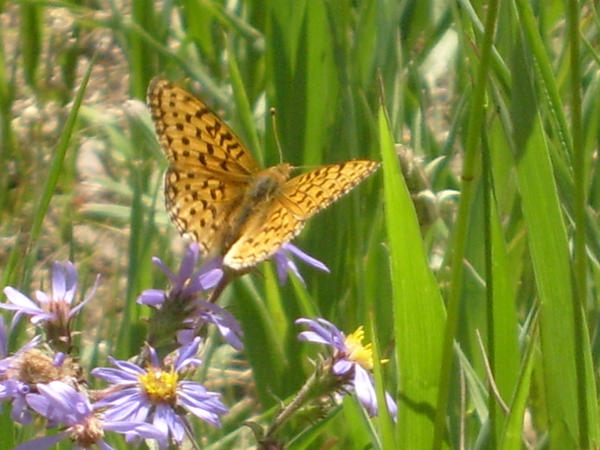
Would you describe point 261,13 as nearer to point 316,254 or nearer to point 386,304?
point 316,254

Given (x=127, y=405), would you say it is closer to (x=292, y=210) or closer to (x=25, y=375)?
(x=25, y=375)

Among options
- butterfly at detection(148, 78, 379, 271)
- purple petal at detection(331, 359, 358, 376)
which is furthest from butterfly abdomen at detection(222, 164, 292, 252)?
purple petal at detection(331, 359, 358, 376)

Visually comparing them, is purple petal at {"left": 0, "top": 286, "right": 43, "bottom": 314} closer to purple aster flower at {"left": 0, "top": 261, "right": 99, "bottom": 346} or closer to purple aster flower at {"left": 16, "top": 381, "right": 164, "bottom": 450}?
purple aster flower at {"left": 0, "top": 261, "right": 99, "bottom": 346}

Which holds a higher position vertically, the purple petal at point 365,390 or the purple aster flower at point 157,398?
the purple aster flower at point 157,398

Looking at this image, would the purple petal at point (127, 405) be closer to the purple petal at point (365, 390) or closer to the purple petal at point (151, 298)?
the purple petal at point (151, 298)

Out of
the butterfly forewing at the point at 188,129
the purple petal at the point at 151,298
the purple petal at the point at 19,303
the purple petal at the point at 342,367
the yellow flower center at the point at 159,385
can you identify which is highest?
the butterfly forewing at the point at 188,129

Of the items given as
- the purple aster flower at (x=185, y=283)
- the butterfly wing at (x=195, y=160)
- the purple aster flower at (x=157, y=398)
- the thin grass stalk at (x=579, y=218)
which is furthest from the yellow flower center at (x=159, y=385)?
the thin grass stalk at (x=579, y=218)

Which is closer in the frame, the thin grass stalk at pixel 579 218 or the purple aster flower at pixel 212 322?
the thin grass stalk at pixel 579 218

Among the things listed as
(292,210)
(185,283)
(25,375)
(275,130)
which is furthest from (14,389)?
(275,130)

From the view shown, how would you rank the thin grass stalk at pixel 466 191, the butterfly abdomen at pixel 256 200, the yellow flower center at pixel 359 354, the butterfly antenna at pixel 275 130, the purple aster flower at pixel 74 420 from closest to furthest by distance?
the thin grass stalk at pixel 466 191, the purple aster flower at pixel 74 420, the yellow flower center at pixel 359 354, the butterfly abdomen at pixel 256 200, the butterfly antenna at pixel 275 130
